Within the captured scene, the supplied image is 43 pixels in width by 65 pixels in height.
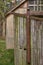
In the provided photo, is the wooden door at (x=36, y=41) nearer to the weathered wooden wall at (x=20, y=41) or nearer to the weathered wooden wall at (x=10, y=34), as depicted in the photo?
the weathered wooden wall at (x=20, y=41)

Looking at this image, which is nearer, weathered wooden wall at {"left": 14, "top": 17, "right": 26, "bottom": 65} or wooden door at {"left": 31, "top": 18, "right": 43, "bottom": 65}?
wooden door at {"left": 31, "top": 18, "right": 43, "bottom": 65}

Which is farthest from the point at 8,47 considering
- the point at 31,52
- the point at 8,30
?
the point at 31,52

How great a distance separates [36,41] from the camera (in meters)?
5.27

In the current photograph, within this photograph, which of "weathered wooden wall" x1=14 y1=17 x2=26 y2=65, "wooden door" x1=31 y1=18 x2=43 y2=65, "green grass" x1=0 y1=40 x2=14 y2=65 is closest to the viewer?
"wooden door" x1=31 y1=18 x2=43 y2=65

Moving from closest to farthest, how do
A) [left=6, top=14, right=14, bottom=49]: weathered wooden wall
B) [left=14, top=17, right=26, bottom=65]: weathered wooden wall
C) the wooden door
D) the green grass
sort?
the wooden door → [left=14, top=17, right=26, bottom=65]: weathered wooden wall → the green grass → [left=6, top=14, right=14, bottom=49]: weathered wooden wall

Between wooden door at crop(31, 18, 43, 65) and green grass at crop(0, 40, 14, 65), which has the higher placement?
wooden door at crop(31, 18, 43, 65)

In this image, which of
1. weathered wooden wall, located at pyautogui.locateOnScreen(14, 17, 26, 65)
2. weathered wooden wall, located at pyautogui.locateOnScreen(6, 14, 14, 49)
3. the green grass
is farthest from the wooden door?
weathered wooden wall, located at pyautogui.locateOnScreen(6, 14, 14, 49)

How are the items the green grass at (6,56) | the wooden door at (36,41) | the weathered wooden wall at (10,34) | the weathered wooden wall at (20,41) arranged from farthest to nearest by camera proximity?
1. the weathered wooden wall at (10,34)
2. the green grass at (6,56)
3. the weathered wooden wall at (20,41)
4. the wooden door at (36,41)

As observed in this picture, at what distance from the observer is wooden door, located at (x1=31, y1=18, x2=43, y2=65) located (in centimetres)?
507

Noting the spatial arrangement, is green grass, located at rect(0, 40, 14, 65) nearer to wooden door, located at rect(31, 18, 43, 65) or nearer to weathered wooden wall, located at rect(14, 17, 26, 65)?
weathered wooden wall, located at rect(14, 17, 26, 65)

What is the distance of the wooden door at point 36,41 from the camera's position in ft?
16.6

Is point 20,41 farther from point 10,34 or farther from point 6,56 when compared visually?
point 10,34

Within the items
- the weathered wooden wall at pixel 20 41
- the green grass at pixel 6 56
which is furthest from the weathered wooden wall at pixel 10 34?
the weathered wooden wall at pixel 20 41

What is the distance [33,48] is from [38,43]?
0.27 m
